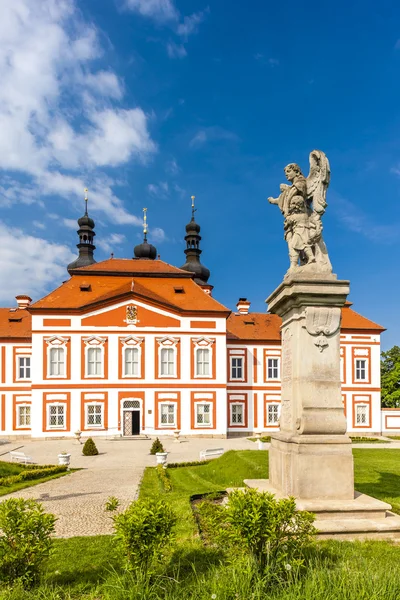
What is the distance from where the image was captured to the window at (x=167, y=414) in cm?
3094

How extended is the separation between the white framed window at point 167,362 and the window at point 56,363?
691cm

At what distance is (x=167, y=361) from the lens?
31469 millimetres

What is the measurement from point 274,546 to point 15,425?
3142 centimetres

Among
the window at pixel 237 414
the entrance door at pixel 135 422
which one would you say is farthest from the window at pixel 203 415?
the entrance door at pixel 135 422

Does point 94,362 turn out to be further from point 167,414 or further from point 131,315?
point 167,414

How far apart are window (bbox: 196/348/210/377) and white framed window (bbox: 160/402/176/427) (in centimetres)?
297

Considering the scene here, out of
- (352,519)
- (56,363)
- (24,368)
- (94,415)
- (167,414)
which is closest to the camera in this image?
(352,519)

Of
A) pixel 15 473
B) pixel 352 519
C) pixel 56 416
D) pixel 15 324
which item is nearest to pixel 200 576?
pixel 352 519

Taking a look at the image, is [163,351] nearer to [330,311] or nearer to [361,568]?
[330,311]

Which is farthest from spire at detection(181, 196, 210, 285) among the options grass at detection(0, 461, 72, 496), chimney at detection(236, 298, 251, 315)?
grass at detection(0, 461, 72, 496)

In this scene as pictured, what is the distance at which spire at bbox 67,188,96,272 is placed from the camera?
43.5 metres

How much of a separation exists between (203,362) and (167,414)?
14.7 ft

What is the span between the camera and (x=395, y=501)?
8.45 metres

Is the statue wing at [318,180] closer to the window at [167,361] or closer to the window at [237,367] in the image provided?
the window at [167,361]
